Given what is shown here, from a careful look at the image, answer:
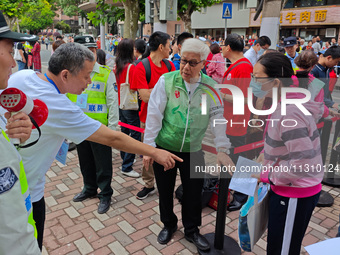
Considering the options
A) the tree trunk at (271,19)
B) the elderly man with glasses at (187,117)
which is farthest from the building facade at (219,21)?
the elderly man with glasses at (187,117)

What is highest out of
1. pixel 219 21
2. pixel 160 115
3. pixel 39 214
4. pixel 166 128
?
pixel 219 21

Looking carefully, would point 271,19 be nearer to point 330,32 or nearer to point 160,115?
point 160,115

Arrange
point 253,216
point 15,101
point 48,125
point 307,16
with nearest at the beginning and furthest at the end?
point 15,101
point 48,125
point 253,216
point 307,16

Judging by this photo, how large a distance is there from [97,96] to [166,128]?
123 centimetres

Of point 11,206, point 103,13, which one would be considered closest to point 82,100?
point 11,206

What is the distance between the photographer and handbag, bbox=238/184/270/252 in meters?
2.20

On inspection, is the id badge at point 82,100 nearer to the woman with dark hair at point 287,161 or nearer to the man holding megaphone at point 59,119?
the man holding megaphone at point 59,119

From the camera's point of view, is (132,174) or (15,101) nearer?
(15,101)

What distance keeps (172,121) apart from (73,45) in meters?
1.09

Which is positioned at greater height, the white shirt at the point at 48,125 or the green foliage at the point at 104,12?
the green foliage at the point at 104,12

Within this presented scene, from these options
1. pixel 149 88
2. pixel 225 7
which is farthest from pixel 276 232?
Result: pixel 225 7

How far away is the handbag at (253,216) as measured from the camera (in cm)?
220

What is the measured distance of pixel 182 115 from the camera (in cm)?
269

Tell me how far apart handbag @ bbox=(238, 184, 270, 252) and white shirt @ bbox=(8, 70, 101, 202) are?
1.30 meters
